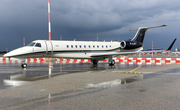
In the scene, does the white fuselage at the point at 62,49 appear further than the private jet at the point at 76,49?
No

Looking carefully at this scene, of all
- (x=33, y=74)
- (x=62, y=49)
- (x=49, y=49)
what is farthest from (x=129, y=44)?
(x=33, y=74)

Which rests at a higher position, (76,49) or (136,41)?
(136,41)

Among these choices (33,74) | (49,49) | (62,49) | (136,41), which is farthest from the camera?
(136,41)

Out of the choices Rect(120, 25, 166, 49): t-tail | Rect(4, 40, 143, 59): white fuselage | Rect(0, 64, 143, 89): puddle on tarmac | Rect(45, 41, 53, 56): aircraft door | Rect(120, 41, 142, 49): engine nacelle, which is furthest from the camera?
Rect(120, 25, 166, 49): t-tail

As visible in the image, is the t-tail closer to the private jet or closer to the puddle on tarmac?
the private jet

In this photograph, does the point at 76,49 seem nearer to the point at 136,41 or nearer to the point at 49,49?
the point at 49,49

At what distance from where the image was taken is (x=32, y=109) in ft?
12.5

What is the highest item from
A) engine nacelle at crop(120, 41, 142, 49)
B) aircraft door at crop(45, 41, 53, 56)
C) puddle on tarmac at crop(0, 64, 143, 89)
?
engine nacelle at crop(120, 41, 142, 49)

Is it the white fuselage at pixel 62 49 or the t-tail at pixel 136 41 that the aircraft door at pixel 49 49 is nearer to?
the white fuselage at pixel 62 49

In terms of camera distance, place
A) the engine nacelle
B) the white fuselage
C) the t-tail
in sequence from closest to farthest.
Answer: the white fuselage → the engine nacelle → the t-tail

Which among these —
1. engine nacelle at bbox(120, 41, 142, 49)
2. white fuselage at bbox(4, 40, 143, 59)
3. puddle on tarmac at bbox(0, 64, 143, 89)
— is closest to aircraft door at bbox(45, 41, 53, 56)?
white fuselage at bbox(4, 40, 143, 59)

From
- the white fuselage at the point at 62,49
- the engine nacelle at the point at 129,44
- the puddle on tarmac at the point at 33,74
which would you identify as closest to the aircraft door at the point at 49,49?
the white fuselage at the point at 62,49

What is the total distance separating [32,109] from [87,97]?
169cm

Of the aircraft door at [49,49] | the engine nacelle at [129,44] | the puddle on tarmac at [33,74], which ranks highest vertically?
the engine nacelle at [129,44]
